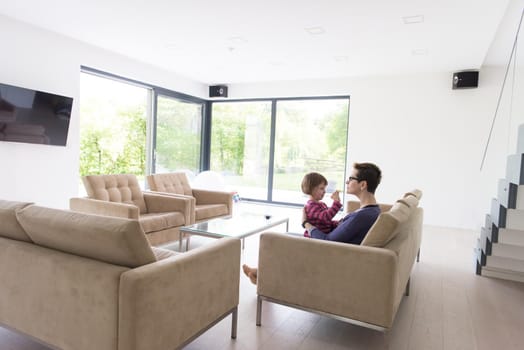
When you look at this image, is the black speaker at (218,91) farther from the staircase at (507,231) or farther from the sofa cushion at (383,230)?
the sofa cushion at (383,230)

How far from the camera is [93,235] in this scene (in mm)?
1499

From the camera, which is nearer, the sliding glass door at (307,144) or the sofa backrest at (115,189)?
the sofa backrest at (115,189)

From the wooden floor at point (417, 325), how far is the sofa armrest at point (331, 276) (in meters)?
0.24

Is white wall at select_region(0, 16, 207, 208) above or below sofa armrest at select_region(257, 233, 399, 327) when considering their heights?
above

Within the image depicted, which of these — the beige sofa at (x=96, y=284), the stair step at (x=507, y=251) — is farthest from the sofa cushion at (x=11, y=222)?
the stair step at (x=507, y=251)

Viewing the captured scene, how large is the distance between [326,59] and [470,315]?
13.2 feet

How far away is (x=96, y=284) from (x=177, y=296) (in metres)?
0.35

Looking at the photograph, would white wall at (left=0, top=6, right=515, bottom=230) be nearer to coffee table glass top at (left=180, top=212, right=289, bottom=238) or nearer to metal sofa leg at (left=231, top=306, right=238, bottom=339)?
coffee table glass top at (left=180, top=212, right=289, bottom=238)

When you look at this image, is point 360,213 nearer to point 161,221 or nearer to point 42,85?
point 161,221

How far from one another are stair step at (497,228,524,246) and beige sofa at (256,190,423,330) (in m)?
1.69

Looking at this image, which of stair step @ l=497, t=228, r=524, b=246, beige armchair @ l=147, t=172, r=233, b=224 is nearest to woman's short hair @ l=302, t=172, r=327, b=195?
stair step @ l=497, t=228, r=524, b=246

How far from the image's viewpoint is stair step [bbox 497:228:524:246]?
326 cm

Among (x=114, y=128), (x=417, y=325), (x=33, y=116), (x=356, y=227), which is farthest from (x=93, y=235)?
(x=114, y=128)

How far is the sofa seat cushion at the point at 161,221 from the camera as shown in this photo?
3.55 meters
